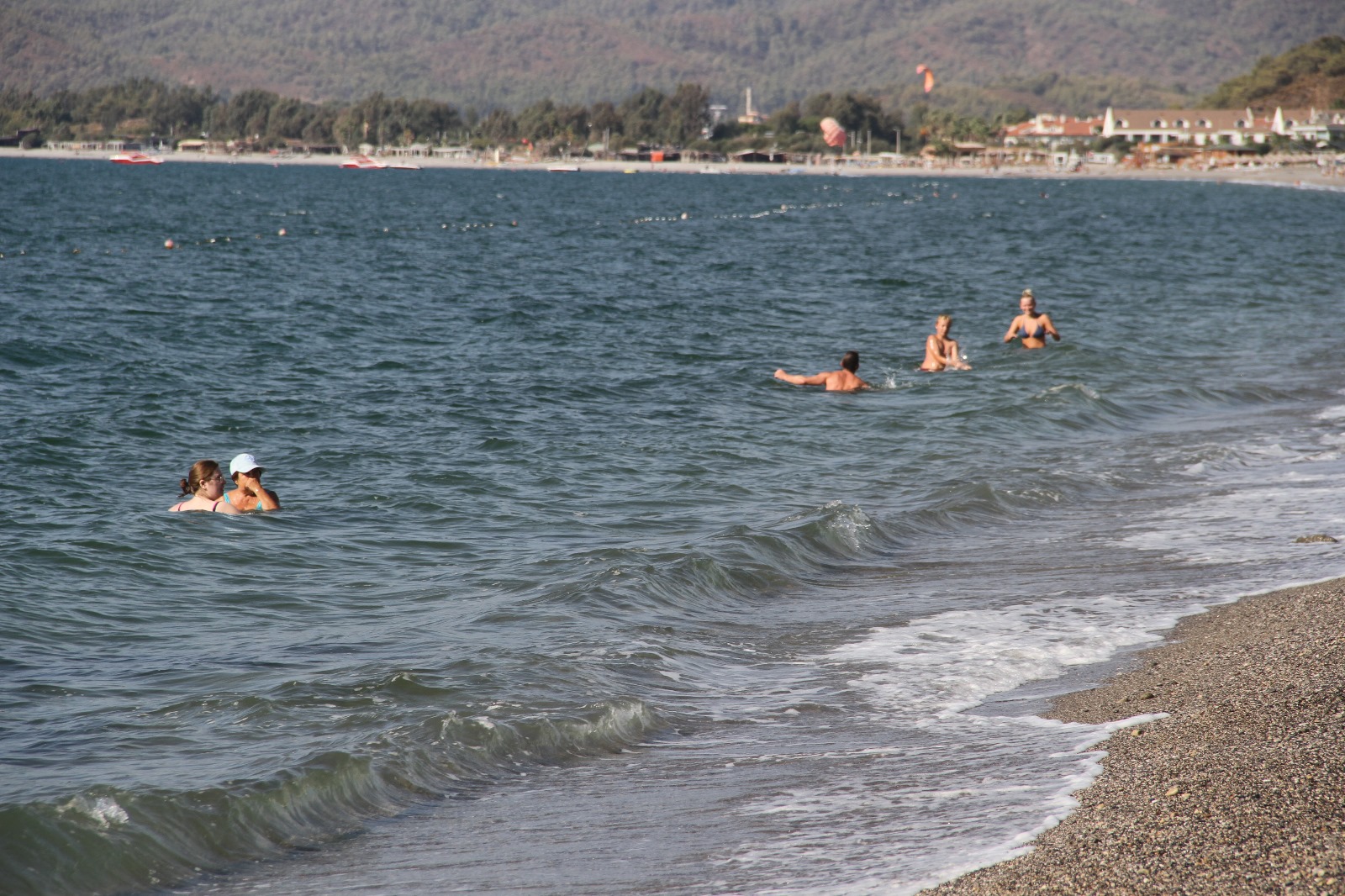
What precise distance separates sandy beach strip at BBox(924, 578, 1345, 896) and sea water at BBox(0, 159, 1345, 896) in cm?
26

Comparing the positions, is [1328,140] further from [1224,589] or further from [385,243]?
[1224,589]

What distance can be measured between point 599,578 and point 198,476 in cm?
414

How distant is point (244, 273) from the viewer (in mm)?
35500

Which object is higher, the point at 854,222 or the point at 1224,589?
the point at 854,222

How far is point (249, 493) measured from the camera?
11.1m

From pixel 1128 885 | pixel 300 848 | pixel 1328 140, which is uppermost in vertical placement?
pixel 1328 140

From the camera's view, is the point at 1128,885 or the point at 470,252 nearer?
the point at 1128,885

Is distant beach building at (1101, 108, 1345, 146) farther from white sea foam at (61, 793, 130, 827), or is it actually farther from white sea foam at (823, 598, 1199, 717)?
white sea foam at (61, 793, 130, 827)

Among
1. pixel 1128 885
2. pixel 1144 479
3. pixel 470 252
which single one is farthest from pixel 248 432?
pixel 470 252

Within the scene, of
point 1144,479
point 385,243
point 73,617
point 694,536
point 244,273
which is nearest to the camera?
point 73,617

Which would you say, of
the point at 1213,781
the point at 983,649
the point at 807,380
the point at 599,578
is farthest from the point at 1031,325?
the point at 1213,781

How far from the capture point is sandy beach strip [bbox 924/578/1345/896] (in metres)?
4.30

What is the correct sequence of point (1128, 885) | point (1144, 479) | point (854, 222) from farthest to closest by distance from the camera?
1. point (854, 222)
2. point (1144, 479)
3. point (1128, 885)

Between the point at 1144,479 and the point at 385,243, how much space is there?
39.7m
